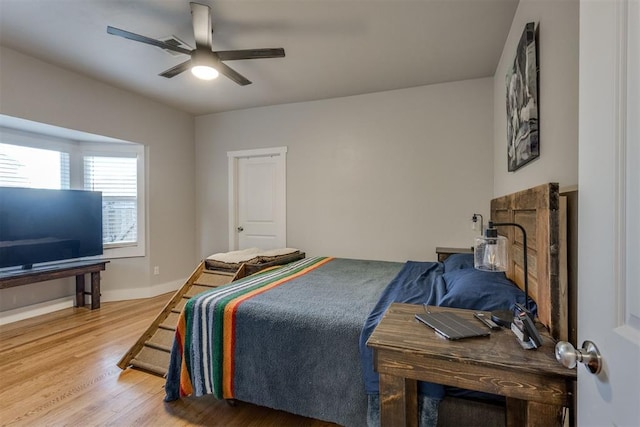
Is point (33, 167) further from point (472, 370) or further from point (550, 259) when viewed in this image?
point (550, 259)

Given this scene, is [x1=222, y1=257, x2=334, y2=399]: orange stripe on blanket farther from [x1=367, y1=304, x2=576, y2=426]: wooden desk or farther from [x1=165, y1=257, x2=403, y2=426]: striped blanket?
[x1=367, y1=304, x2=576, y2=426]: wooden desk

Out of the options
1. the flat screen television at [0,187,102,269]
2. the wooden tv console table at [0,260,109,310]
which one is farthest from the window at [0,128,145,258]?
the wooden tv console table at [0,260,109,310]

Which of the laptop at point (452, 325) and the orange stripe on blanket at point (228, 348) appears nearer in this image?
the laptop at point (452, 325)

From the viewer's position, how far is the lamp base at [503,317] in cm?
124

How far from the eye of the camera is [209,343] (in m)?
1.82

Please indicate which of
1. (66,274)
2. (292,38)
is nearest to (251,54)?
(292,38)

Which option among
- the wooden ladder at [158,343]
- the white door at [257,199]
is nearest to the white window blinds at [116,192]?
the white door at [257,199]

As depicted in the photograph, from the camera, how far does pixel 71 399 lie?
1.95 metres

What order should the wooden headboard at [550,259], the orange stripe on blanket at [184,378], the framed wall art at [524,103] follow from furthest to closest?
the orange stripe on blanket at [184,378] → the framed wall art at [524,103] → the wooden headboard at [550,259]

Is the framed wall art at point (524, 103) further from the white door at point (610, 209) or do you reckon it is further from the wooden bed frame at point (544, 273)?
the white door at point (610, 209)

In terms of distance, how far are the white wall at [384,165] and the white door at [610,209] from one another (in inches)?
114

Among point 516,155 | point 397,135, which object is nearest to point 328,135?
point 397,135

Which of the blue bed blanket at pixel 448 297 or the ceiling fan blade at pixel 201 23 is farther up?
the ceiling fan blade at pixel 201 23

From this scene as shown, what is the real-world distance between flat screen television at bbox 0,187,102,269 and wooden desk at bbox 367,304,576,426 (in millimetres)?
3833
